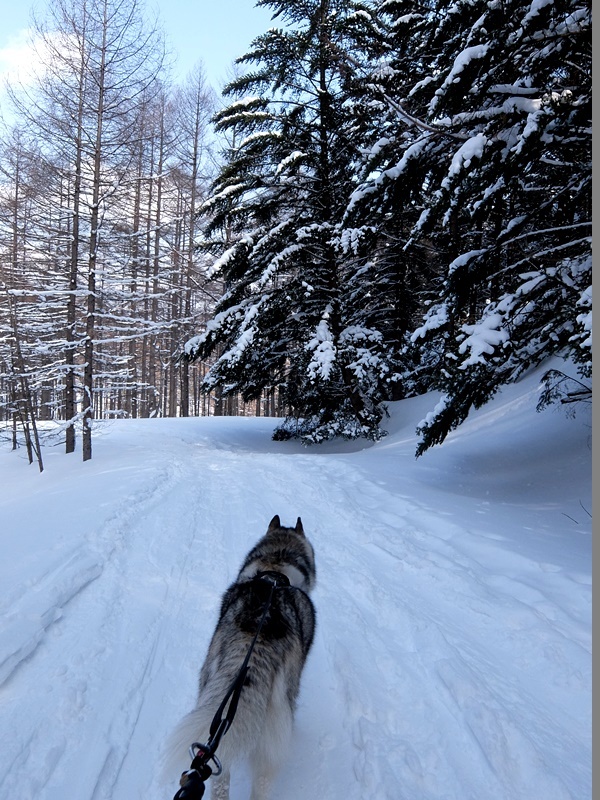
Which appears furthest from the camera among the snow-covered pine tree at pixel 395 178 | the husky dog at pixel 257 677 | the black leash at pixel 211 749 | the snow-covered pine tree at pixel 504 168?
the snow-covered pine tree at pixel 395 178

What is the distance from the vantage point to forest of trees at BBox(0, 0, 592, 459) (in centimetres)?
566

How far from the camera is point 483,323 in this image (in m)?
6.05

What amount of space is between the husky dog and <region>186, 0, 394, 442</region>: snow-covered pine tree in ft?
30.5

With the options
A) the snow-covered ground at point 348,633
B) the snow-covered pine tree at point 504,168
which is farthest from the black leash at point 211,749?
the snow-covered pine tree at point 504,168

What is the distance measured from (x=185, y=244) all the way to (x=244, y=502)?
75.3ft

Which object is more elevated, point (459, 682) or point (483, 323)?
point (483, 323)

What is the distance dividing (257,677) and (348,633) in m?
1.92

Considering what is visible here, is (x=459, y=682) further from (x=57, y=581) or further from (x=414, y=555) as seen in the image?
(x=57, y=581)

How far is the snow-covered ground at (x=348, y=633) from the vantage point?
2277mm

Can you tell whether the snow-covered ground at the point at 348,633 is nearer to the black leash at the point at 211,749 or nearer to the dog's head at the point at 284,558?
the dog's head at the point at 284,558

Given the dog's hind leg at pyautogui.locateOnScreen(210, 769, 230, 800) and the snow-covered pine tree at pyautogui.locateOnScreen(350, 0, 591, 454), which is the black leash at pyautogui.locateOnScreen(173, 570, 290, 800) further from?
the snow-covered pine tree at pyautogui.locateOnScreen(350, 0, 591, 454)

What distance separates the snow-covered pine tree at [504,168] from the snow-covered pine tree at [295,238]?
205 inches

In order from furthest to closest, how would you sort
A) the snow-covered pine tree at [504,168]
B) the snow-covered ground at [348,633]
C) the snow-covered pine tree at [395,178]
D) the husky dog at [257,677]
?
the snow-covered pine tree at [395,178] < the snow-covered pine tree at [504,168] < the snow-covered ground at [348,633] < the husky dog at [257,677]

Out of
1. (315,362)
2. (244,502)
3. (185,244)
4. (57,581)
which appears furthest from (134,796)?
(185,244)
